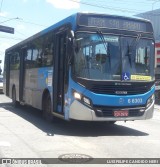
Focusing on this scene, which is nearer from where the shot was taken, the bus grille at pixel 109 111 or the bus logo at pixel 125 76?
the bus grille at pixel 109 111

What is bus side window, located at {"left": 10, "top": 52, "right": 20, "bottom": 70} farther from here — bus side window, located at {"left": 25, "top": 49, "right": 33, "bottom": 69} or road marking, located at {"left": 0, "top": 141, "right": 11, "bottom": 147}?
road marking, located at {"left": 0, "top": 141, "right": 11, "bottom": 147}

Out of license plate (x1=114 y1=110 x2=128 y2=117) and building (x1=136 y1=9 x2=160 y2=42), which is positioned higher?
building (x1=136 y1=9 x2=160 y2=42)

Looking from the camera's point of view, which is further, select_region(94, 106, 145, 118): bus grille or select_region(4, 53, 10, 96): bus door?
select_region(4, 53, 10, 96): bus door

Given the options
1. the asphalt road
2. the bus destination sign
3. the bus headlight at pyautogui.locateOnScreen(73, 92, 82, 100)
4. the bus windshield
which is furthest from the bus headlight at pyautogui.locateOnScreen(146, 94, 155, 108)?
the bus headlight at pyautogui.locateOnScreen(73, 92, 82, 100)

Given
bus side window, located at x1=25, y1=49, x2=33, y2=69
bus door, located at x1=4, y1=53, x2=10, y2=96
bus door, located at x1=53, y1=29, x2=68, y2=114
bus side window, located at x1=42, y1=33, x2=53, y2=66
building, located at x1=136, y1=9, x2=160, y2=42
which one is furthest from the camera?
building, located at x1=136, y1=9, x2=160, y2=42

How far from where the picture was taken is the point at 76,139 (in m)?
10.7

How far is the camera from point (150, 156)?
864 centimetres

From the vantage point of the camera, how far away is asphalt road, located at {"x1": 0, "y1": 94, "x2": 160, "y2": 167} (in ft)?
29.0

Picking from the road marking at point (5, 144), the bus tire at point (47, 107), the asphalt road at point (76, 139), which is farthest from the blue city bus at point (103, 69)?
the road marking at point (5, 144)

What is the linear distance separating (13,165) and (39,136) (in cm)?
355

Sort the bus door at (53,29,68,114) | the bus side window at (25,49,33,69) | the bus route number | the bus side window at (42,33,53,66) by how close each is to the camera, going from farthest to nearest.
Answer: the bus side window at (25,49,33,69) < the bus side window at (42,33,53,66) < the bus door at (53,29,68,114) < the bus route number

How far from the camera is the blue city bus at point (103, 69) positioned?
11172 mm

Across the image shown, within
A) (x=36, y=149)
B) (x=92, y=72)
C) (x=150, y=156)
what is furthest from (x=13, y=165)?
(x=92, y=72)

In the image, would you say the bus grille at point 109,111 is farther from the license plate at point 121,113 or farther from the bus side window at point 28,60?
the bus side window at point 28,60
